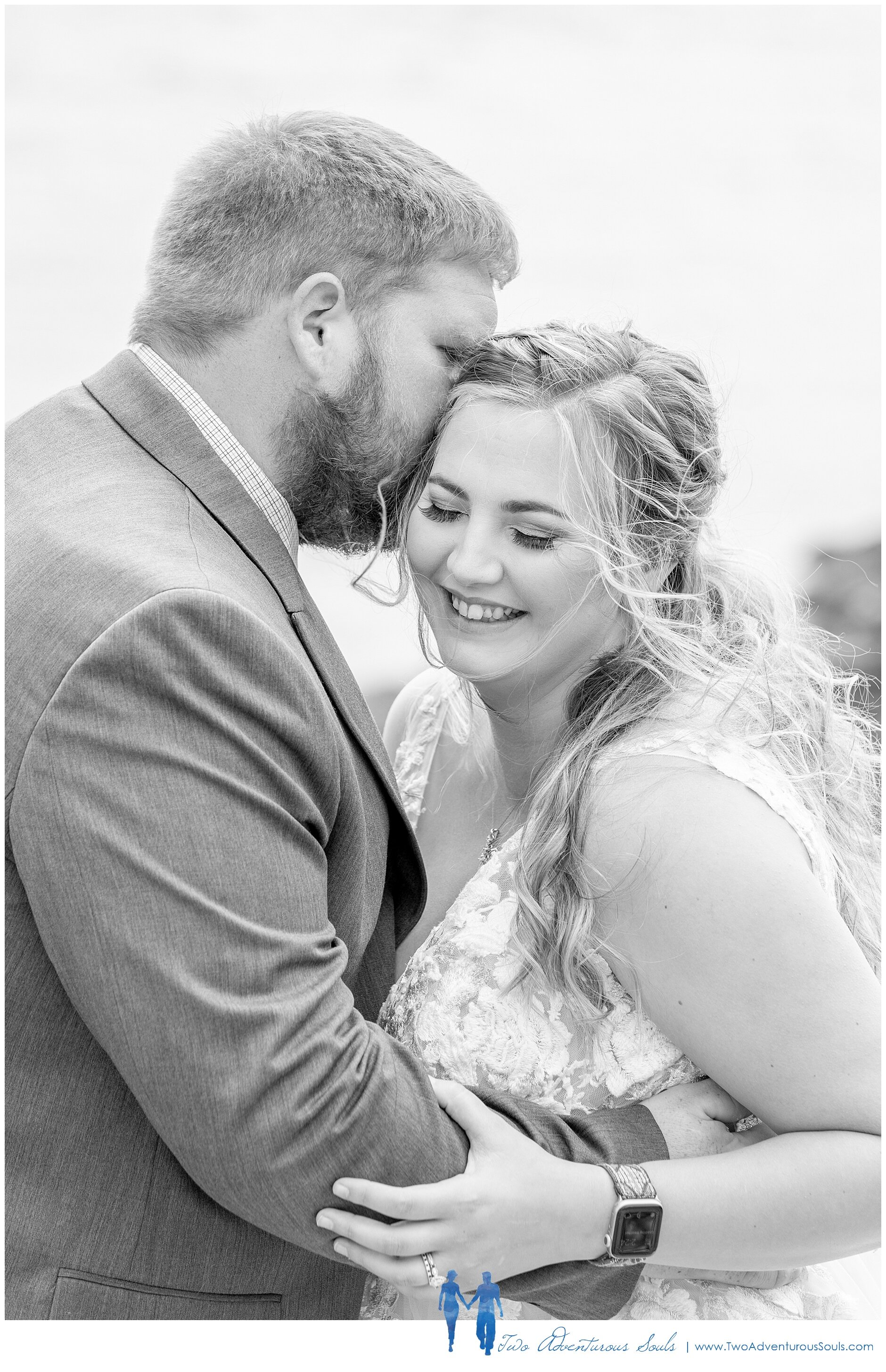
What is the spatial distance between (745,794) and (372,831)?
0.62 m

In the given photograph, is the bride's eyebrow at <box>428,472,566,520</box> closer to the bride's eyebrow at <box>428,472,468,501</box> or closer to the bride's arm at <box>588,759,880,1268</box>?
the bride's eyebrow at <box>428,472,468,501</box>

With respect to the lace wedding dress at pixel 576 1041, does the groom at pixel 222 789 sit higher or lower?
higher

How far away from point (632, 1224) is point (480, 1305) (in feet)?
0.88

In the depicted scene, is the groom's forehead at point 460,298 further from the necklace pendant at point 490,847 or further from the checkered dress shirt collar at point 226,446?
the necklace pendant at point 490,847

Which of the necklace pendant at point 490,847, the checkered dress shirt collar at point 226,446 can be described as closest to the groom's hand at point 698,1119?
the necklace pendant at point 490,847

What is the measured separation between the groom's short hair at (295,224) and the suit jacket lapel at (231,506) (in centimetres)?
22

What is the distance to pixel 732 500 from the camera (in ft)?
9.20

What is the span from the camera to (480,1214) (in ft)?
5.78

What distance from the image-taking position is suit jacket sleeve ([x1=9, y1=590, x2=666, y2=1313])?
1.56 m

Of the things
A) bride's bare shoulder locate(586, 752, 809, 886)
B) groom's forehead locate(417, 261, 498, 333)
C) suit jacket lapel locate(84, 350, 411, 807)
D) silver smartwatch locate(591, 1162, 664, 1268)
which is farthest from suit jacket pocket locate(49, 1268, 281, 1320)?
groom's forehead locate(417, 261, 498, 333)

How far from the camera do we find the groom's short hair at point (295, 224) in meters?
2.24

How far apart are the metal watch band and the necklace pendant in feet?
2.43

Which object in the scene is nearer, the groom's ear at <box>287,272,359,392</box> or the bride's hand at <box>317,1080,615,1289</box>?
the bride's hand at <box>317,1080,615,1289</box>

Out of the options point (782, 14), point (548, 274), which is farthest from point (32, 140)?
point (782, 14)
